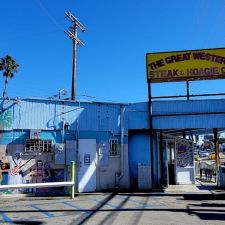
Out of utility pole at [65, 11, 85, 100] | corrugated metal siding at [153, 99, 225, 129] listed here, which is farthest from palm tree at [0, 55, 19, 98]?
corrugated metal siding at [153, 99, 225, 129]

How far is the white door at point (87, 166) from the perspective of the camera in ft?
61.9

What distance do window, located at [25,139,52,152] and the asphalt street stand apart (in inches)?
103

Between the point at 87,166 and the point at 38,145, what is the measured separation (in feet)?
8.69

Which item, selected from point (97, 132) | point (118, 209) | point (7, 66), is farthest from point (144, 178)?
point (7, 66)

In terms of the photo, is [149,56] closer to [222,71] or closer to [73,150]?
[222,71]

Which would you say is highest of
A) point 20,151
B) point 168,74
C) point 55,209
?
point 168,74

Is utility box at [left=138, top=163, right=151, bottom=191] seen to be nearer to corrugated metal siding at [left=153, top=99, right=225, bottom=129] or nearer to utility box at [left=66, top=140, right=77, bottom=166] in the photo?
corrugated metal siding at [left=153, top=99, right=225, bottom=129]

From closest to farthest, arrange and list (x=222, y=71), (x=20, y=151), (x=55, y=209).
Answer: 1. (x=55, y=209)
2. (x=20, y=151)
3. (x=222, y=71)

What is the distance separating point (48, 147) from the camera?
18.7m

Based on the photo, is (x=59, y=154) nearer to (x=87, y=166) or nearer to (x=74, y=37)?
(x=87, y=166)

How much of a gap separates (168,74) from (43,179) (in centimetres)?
828

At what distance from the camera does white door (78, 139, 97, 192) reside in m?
18.9

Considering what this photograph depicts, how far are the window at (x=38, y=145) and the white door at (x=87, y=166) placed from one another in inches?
60.8

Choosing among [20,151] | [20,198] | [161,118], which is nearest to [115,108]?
[161,118]
